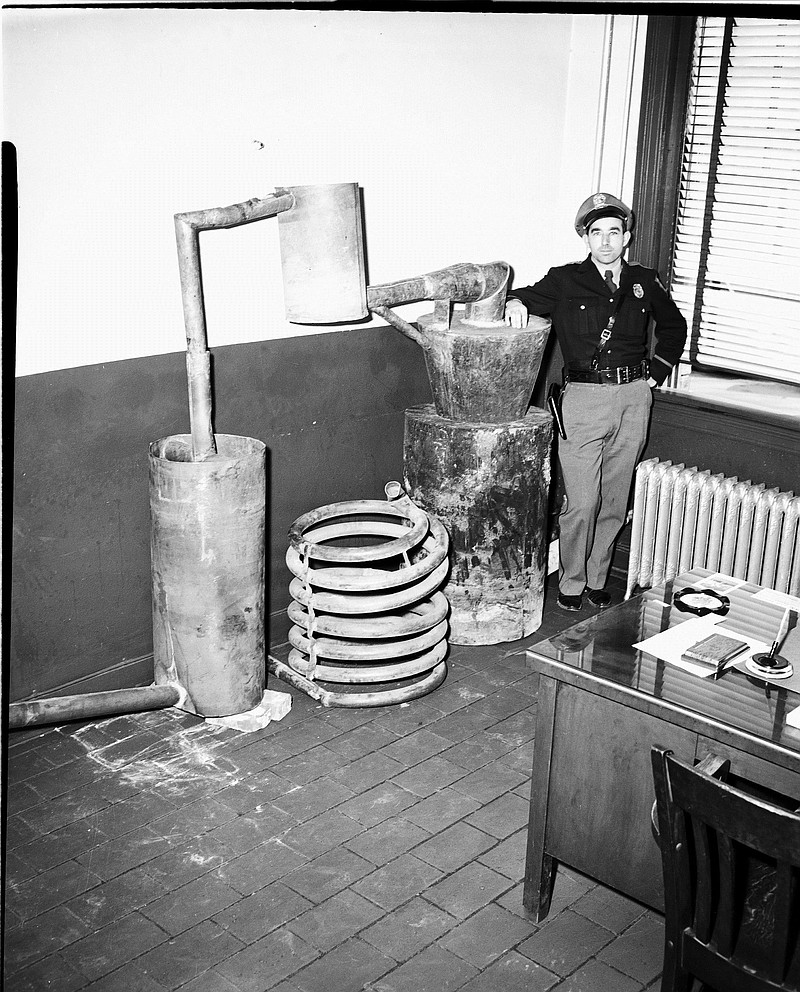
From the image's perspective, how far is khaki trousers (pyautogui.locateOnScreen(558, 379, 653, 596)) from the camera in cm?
536

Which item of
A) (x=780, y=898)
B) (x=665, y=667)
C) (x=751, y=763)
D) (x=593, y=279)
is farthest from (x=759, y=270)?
(x=780, y=898)

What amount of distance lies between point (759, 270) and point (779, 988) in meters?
3.95

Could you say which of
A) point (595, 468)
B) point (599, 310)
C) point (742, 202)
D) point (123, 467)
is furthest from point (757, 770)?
point (742, 202)

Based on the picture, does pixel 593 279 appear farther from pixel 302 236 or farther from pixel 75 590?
pixel 75 590

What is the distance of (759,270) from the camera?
524cm

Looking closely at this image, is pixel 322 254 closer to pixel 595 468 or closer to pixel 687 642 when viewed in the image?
pixel 595 468

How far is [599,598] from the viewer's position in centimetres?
566

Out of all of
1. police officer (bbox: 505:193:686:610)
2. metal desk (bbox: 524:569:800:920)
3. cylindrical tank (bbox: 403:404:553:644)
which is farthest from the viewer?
police officer (bbox: 505:193:686:610)

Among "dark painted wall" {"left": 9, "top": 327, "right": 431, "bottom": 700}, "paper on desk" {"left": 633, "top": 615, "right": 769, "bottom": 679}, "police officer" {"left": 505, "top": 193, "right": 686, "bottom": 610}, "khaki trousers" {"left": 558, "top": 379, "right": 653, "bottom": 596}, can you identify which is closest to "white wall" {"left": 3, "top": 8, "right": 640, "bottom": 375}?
"dark painted wall" {"left": 9, "top": 327, "right": 431, "bottom": 700}

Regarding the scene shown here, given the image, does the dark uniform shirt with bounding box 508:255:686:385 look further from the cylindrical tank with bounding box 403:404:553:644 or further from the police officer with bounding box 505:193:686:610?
the cylindrical tank with bounding box 403:404:553:644

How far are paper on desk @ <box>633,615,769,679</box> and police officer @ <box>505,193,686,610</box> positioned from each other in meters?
2.35

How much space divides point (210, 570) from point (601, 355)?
2.40m

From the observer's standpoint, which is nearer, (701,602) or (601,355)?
(701,602)

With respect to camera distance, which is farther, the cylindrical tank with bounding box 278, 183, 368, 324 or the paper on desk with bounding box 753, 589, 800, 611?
the cylindrical tank with bounding box 278, 183, 368, 324
